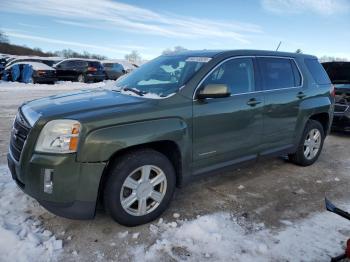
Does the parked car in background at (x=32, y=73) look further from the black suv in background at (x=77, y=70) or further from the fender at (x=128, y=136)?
the fender at (x=128, y=136)

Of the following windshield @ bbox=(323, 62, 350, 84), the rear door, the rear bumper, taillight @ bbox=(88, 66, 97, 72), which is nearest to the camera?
the rear door

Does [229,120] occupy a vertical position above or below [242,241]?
above

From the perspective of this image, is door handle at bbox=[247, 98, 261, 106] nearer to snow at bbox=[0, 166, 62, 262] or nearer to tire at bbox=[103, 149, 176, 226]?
tire at bbox=[103, 149, 176, 226]

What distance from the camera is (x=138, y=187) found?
11.5 ft

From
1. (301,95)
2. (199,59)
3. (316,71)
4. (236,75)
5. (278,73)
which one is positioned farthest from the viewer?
(316,71)

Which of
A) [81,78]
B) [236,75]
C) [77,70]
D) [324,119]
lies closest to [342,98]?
[324,119]

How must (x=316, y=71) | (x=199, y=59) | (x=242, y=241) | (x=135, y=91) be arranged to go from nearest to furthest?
1. (x=242, y=241)
2. (x=135, y=91)
3. (x=199, y=59)
4. (x=316, y=71)

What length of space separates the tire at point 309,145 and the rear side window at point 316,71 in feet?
2.22

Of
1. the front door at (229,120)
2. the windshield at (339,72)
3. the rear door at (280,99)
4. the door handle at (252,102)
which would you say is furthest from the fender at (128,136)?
the windshield at (339,72)

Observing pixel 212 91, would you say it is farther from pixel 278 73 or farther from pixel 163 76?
pixel 278 73

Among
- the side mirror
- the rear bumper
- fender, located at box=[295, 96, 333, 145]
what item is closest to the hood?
the side mirror

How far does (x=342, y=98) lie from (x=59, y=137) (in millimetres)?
6920

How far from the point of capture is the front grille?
3275 millimetres

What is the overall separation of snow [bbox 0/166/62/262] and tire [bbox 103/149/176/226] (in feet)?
2.07
